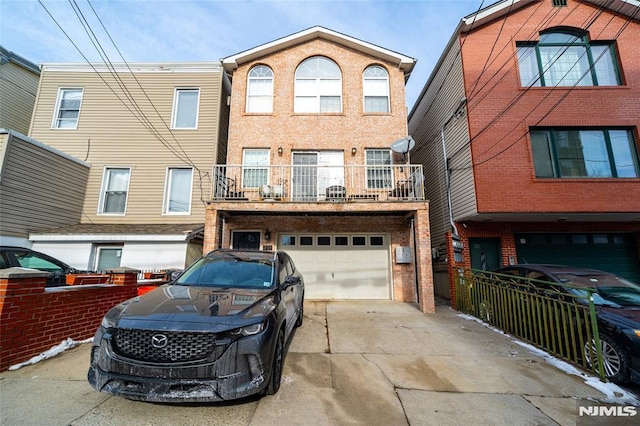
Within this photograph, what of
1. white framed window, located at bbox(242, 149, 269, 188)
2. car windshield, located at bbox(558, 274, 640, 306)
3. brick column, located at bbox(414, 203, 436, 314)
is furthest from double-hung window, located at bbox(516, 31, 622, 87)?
white framed window, located at bbox(242, 149, 269, 188)

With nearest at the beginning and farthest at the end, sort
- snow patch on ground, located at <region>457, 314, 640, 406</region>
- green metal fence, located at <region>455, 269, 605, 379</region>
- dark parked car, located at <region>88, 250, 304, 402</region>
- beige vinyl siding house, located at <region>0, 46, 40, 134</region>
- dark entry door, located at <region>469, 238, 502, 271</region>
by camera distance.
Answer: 1. dark parked car, located at <region>88, 250, 304, 402</region>
2. snow patch on ground, located at <region>457, 314, 640, 406</region>
3. green metal fence, located at <region>455, 269, 605, 379</region>
4. dark entry door, located at <region>469, 238, 502, 271</region>
5. beige vinyl siding house, located at <region>0, 46, 40, 134</region>

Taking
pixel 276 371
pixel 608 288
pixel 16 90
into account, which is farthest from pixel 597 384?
pixel 16 90

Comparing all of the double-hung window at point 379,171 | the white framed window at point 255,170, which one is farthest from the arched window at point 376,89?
the white framed window at point 255,170

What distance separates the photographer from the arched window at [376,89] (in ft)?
34.1

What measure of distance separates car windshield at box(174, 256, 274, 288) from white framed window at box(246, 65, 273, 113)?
7.48 metres

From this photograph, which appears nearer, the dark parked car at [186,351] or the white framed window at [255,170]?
the dark parked car at [186,351]

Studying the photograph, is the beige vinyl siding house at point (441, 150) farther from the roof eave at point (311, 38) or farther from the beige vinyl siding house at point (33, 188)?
the beige vinyl siding house at point (33, 188)

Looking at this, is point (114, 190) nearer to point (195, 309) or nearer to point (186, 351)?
point (195, 309)

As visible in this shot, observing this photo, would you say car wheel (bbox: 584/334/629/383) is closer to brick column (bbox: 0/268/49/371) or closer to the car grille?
the car grille

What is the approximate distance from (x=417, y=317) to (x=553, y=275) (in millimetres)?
3087

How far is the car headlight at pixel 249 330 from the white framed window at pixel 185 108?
9873 mm

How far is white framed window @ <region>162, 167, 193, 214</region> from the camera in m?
10.1

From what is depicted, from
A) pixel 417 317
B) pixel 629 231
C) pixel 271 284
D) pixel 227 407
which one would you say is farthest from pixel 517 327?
pixel 629 231

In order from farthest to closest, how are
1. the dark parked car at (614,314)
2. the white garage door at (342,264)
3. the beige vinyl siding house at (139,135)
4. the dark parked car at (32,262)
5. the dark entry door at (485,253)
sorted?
the beige vinyl siding house at (139,135) < the dark entry door at (485,253) < the white garage door at (342,264) < the dark parked car at (32,262) < the dark parked car at (614,314)
